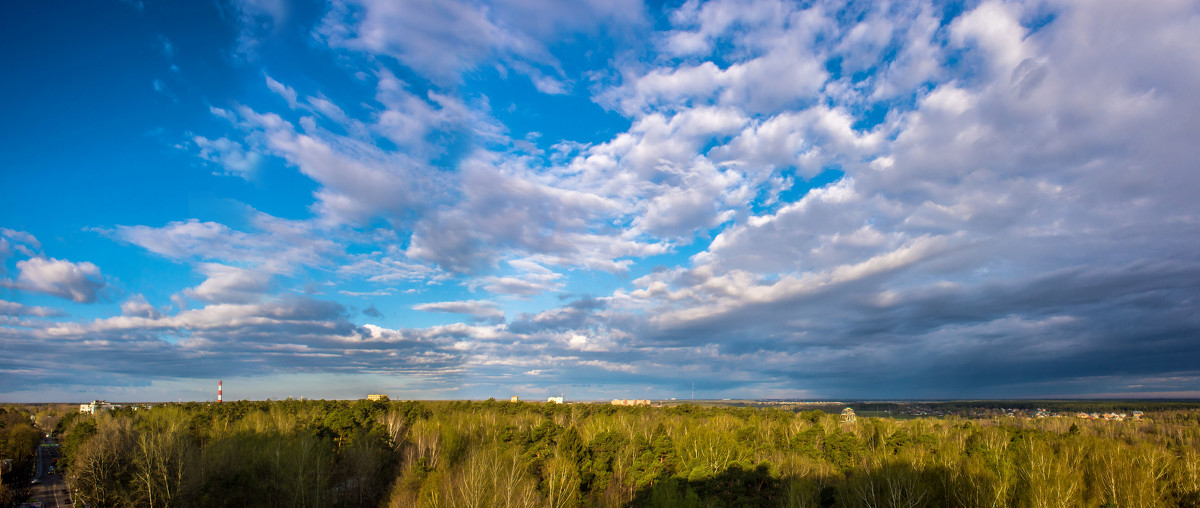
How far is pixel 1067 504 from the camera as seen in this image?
33.0m

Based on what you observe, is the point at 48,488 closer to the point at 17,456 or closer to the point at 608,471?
the point at 17,456

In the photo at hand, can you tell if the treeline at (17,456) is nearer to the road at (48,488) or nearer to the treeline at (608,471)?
the road at (48,488)

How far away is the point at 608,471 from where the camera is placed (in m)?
55.2

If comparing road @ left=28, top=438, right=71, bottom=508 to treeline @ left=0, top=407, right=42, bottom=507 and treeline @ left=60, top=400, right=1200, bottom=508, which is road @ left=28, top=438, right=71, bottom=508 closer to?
treeline @ left=0, top=407, right=42, bottom=507

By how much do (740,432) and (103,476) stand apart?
7133 centimetres

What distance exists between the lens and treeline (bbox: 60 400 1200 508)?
3884 centimetres

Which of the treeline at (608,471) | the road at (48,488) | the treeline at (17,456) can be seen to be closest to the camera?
the treeline at (608,471)

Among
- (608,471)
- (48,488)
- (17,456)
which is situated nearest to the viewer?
(608,471)

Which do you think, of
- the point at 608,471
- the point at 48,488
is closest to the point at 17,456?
the point at 48,488

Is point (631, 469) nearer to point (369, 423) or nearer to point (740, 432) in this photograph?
point (740, 432)

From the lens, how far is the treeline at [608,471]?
38.8 m

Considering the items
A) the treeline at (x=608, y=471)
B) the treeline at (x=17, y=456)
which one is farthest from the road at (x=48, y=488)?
the treeline at (x=608, y=471)

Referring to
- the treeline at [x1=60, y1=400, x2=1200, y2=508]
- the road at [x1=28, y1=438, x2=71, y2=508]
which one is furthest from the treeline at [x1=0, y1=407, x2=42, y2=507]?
the treeline at [x1=60, y1=400, x2=1200, y2=508]

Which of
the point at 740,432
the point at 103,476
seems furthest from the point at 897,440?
the point at 103,476
